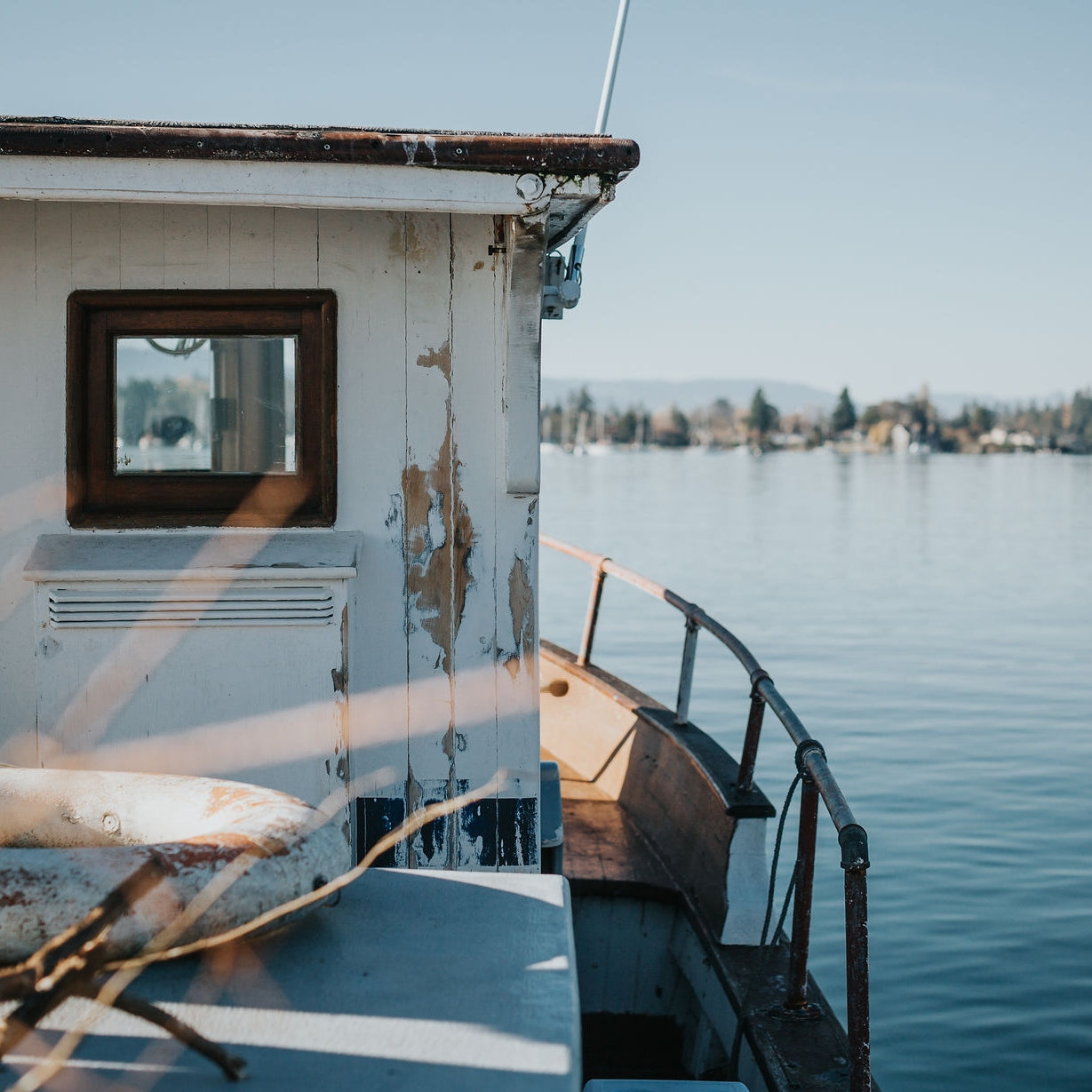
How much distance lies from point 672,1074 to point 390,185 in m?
3.53

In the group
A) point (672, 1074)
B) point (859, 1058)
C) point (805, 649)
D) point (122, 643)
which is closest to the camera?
point (859, 1058)

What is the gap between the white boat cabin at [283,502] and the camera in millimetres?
4004

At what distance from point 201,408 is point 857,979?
105 inches

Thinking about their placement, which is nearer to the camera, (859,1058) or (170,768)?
(859,1058)

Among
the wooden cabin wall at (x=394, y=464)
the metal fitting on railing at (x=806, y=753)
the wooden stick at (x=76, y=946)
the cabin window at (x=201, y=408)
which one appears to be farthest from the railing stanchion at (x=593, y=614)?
the wooden stick at (x=76, y=946)

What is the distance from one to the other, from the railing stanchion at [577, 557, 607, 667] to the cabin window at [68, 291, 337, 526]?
10.6 feet

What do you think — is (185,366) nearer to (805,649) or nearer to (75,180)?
(75,180)

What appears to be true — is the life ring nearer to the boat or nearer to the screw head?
the boat

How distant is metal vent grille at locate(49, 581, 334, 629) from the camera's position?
3.97 m

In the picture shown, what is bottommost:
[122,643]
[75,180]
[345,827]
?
[345,827]

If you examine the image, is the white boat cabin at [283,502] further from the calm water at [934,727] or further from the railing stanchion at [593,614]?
the calm water at [934,727]

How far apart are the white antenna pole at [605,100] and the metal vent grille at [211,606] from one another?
170cm

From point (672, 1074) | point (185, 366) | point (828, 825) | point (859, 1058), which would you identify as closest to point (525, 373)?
point (185, 366)

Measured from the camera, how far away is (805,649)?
21906 millimetres
